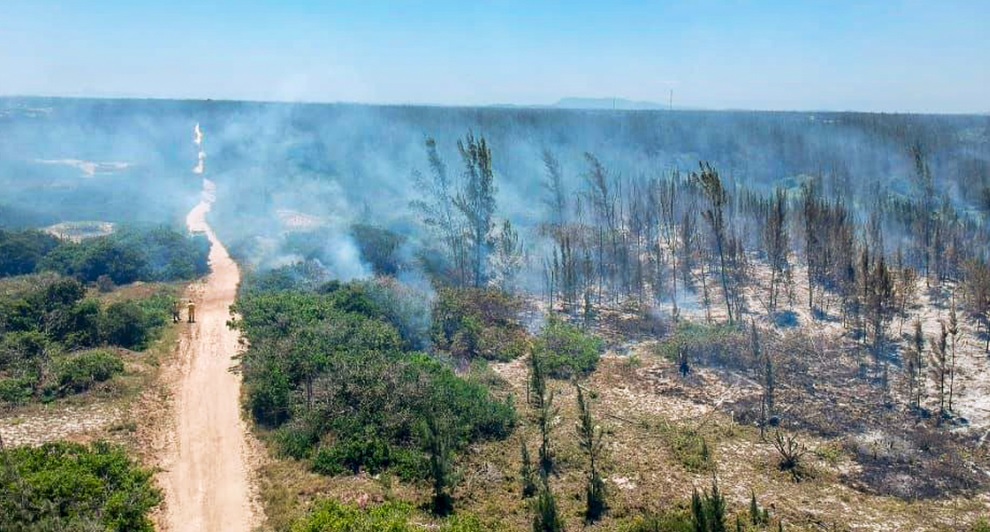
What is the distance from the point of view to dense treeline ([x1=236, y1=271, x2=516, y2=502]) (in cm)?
1370

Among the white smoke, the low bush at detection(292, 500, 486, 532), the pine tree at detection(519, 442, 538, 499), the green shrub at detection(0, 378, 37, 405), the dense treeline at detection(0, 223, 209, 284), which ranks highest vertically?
the white smoke

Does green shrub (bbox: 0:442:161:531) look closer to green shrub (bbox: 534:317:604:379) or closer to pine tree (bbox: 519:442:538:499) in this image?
pine tree (bbox: 519:442:538:499)

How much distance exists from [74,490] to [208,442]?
11.5ft

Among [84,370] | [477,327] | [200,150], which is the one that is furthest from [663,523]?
[200,150]

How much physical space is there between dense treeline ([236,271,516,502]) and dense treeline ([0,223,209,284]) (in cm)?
1103

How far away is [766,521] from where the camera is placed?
464 inches

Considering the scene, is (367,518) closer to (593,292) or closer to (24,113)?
(593,292)

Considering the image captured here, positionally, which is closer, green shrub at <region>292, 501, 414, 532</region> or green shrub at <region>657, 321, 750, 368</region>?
green shrub at <region>292, 501, 414, 532</region>

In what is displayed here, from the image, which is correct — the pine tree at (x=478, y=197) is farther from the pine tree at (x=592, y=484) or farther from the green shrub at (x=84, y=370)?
the pine tree at (x=592, y=484)

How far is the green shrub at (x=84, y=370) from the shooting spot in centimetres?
1652

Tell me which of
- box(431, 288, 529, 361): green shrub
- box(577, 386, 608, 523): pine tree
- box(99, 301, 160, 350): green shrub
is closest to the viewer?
box(577, 386, 608, 523): pine tree

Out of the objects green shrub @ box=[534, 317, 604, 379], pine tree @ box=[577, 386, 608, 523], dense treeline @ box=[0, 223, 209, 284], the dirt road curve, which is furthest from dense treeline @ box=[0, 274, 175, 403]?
pine tree @ box=[577, 386, 608, 523]

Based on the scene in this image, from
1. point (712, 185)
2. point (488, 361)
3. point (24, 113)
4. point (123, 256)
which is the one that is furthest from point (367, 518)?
point (24, 113)

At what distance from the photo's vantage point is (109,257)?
28453mm
